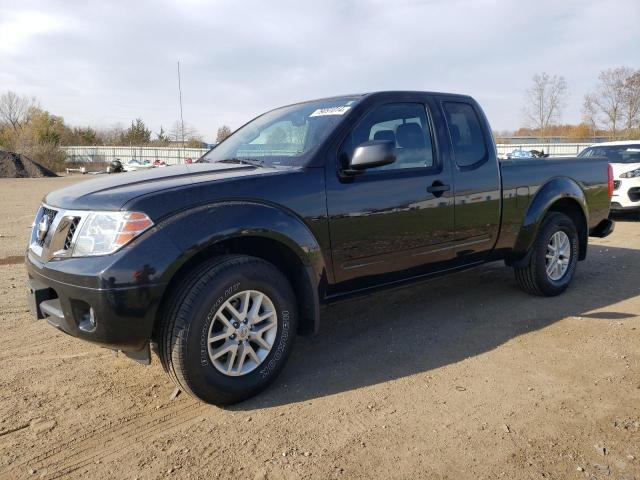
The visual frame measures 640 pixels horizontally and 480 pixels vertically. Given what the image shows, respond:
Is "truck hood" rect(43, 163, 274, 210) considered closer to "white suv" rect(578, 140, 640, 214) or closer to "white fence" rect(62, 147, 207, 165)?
"white suv" rect(578, 140, 640, 214)

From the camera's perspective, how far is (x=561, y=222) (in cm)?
502

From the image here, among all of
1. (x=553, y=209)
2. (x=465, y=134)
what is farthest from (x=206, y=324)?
(x=553, y=209)

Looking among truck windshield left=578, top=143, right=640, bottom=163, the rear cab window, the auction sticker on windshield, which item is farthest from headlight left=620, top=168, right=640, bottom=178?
the auction sticker on windshield

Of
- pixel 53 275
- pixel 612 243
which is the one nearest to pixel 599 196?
pixel 612 243

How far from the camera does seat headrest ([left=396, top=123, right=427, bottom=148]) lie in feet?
12.8

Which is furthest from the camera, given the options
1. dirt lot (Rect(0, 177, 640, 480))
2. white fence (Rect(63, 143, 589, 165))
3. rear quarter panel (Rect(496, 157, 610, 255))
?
white fence (Rect(63, 143, 589, 165))

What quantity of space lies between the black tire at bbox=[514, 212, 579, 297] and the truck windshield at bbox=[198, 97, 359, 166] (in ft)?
7.85

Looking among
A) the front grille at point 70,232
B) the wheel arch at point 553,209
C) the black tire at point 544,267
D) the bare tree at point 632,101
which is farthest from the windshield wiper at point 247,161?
the bare tree at point 632,101

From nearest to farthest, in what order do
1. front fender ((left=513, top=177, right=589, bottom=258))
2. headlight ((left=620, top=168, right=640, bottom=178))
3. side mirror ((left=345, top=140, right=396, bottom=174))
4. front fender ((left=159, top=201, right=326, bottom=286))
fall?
front fender ((left=159, top=201, right=326, bottom=286)), side mirror ((left=345, top=140, right=396, bottom=174)), front fender ((left=513, top=177, right=589, bottom=258)), headlight ((left=620, top=168, right=640, bottom=178))

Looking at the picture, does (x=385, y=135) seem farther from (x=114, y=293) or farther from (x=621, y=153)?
(x=621, y=153)

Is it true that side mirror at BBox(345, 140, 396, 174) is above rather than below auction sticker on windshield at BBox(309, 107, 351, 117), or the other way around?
below

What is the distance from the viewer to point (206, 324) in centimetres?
279

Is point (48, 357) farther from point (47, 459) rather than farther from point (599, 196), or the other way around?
point (599, 196)

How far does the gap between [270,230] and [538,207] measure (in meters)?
2.93
